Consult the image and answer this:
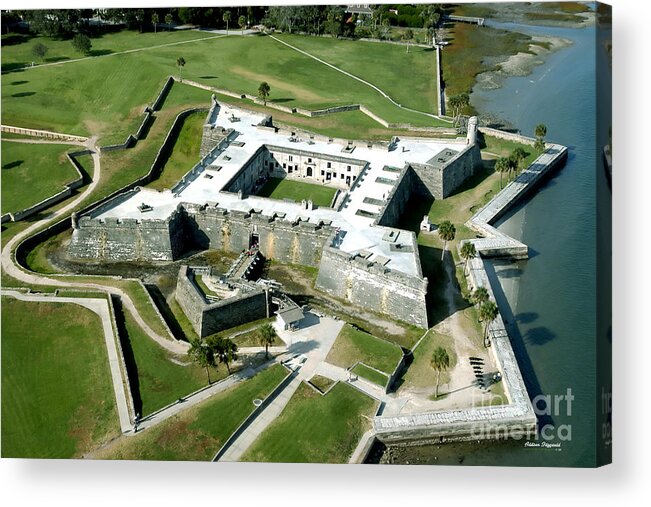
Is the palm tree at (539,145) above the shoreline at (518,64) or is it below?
below

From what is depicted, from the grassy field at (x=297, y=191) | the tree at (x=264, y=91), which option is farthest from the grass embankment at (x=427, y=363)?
the tree at (x=264, y=91)

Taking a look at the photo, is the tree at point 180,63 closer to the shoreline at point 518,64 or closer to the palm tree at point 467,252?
the shoreline at point 518,64

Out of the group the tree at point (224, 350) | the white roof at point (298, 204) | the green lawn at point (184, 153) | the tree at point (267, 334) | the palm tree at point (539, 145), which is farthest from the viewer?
the palm tree at point (539, 145)

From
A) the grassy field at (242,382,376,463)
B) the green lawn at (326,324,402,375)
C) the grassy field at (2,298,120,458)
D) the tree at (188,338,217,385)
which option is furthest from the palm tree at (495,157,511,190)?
the grassy field at (2,298,120,458)

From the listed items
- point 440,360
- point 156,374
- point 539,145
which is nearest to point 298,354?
point 156,374

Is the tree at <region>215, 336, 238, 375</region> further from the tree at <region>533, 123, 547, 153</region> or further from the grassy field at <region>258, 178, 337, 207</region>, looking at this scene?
the tree at <region>533, 123, 547, 153</region>

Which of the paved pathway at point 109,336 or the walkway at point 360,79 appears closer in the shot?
the paved pathway at point 109,336

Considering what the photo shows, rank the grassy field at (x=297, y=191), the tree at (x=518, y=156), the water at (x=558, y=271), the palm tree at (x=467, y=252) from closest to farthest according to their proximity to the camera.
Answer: the water at (x=558, y=271)
the palm tree at (x=467, y=252)
the grassy field at (x=297, y=191)
the tree at (x=518, y=156)
